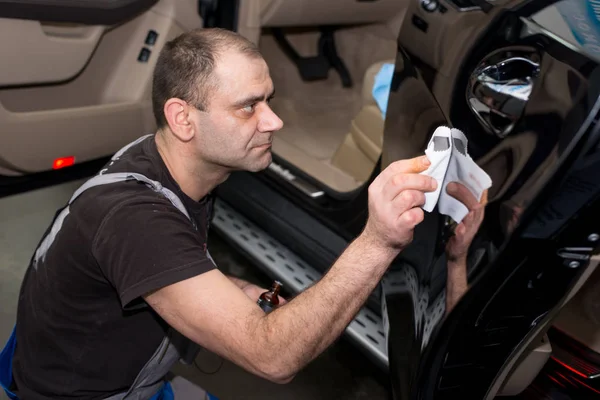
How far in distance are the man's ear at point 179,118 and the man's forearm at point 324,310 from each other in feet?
1.58

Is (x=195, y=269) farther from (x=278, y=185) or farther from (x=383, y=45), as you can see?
(x=383, y=45)

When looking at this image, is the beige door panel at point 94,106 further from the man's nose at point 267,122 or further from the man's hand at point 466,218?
the man's hand at point 466,218

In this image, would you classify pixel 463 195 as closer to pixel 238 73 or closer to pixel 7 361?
pixel 238 73

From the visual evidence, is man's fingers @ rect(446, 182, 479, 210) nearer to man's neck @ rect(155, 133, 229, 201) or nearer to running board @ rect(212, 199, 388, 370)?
man's neck @ rect(155, 133, 229, 201)

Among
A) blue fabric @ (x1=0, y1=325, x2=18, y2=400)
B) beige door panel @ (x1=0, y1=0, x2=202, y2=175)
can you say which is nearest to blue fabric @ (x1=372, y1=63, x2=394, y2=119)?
beige door panel @ (x1=0, y1=0, x2=202, y2=175)

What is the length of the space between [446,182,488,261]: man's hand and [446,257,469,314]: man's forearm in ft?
0.03

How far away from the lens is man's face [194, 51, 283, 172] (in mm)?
1386

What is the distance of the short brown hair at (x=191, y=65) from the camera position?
139cm

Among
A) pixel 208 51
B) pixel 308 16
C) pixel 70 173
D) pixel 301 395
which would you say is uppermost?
pixel 208 51

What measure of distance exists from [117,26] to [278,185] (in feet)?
2.41

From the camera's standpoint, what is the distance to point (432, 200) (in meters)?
1.01

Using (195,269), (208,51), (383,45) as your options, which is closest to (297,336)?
(195,269)

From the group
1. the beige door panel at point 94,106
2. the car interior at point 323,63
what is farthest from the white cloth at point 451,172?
the beige door panel at point 94,106

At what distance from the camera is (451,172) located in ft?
3.40
